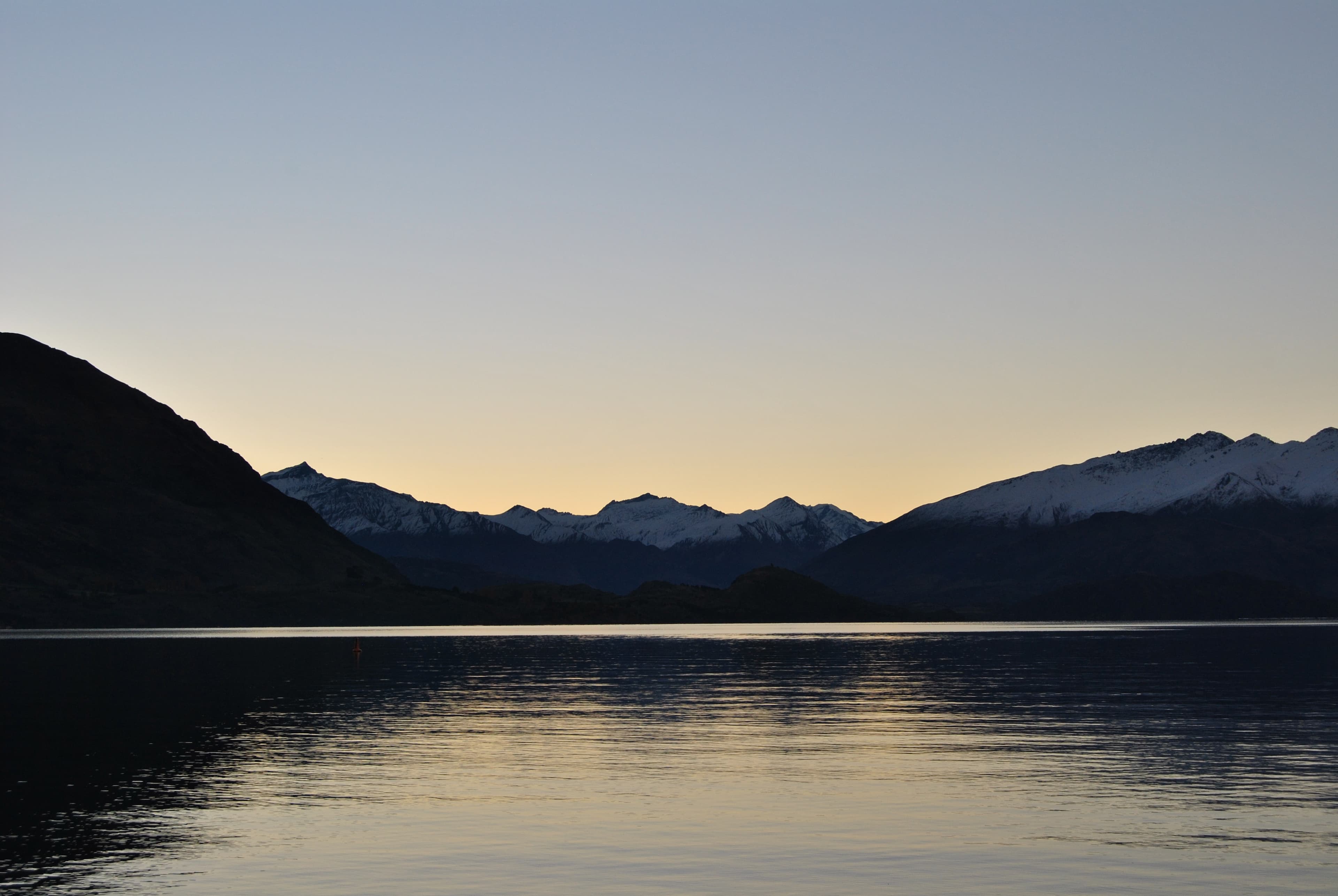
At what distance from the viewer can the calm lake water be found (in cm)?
3372

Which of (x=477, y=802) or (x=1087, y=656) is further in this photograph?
(x=1087, y=656)

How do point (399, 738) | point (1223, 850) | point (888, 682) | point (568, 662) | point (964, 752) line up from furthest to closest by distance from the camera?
1. point (568, 662)
2. point (888, 682)
3. point (399, 738)
4. point (964, 752)
5. point (1223, 850)

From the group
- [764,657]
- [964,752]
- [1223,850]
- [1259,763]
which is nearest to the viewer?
[1223,850]

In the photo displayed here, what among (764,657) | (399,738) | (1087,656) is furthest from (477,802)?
(1087,656)

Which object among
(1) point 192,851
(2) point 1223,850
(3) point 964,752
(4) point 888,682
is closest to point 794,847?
(2) point 1223,850

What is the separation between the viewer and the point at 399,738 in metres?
65.4

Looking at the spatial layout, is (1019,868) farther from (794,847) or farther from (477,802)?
(477,802)

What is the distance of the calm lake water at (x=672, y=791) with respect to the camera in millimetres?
33719

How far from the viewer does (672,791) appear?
156 feet

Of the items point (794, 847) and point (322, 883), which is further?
point (794, 847)

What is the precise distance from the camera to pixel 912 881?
→ 107ft

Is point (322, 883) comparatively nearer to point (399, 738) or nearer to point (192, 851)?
point (192, 851)

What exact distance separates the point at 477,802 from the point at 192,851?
419 inches

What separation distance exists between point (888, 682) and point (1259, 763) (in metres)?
58.9
